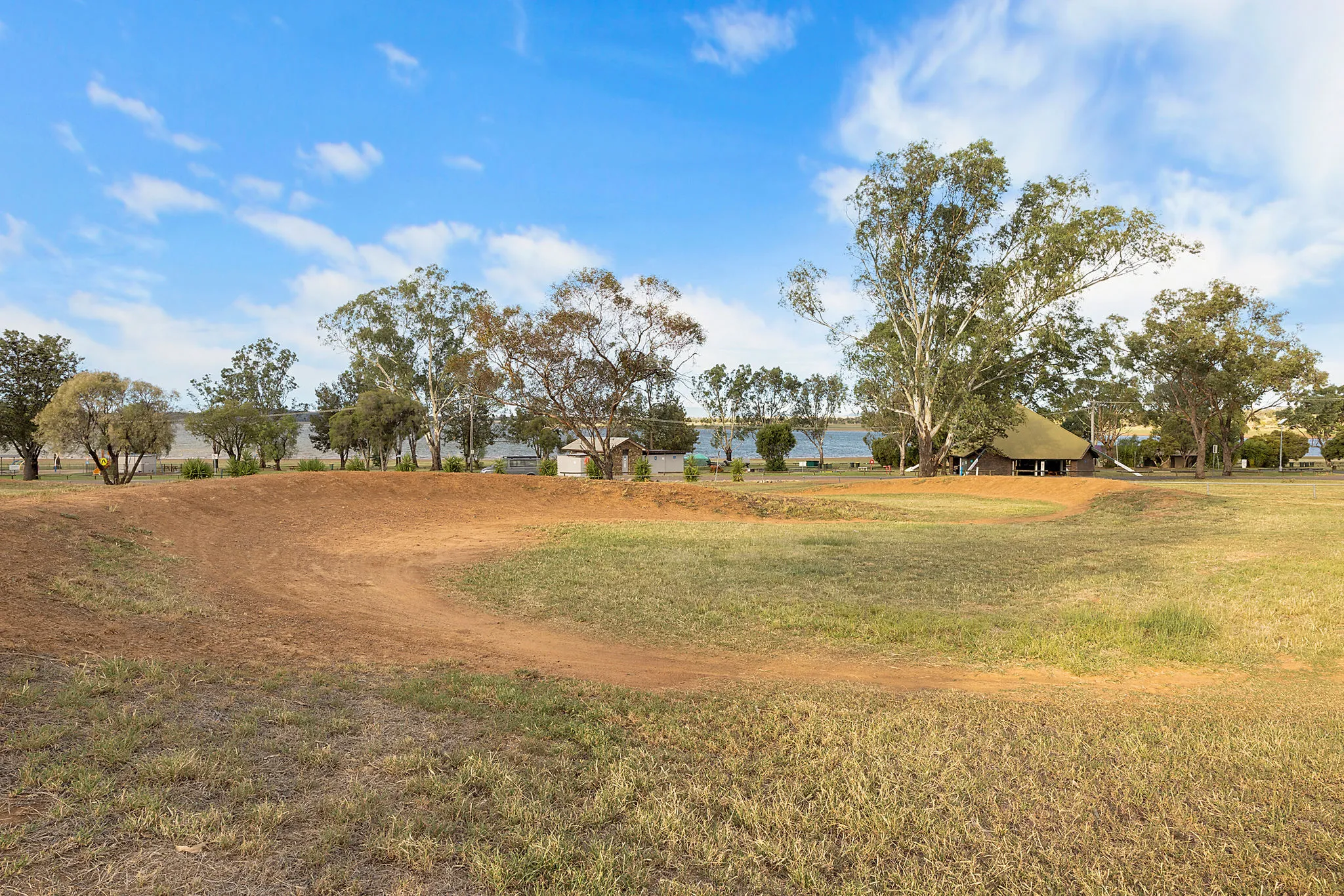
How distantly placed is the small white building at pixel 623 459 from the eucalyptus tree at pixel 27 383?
99.3ft

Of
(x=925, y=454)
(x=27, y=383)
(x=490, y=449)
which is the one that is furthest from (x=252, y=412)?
(x=490, y=449)

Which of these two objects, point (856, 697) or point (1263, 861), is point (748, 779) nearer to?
Answer: point (856, 697)

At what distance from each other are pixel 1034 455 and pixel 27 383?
66828mm

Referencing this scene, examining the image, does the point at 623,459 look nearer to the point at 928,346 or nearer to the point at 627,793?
the point at 928,346

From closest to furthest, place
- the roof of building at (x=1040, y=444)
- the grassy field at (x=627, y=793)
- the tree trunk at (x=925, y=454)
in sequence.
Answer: the grassy field at (x=627, y=793)
the tree trunk at (x=925, y=454)
the roof of building at (x=1040, y=444)

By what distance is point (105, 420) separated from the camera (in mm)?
29891

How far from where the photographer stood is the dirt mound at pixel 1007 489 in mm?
24109

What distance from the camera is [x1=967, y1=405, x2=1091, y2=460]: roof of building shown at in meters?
49.8

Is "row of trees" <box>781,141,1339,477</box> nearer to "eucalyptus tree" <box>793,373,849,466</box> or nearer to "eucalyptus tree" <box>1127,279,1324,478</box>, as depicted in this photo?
Answer: "eucalyptus tree" <box>1127,279,1324,478</box>

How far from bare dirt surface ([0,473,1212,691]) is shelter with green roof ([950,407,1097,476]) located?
39.6m

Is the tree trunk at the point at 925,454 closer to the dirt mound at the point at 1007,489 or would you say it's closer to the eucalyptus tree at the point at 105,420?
the dirt mound at the point at 1007,489

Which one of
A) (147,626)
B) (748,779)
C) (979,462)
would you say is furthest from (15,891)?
(979,462)

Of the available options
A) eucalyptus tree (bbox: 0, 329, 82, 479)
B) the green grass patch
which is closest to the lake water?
eucalyptus tree (bbox: 0, 329, 82, 479)

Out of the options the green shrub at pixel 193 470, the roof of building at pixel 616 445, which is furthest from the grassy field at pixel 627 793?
the roof of building at pixel 616 445
